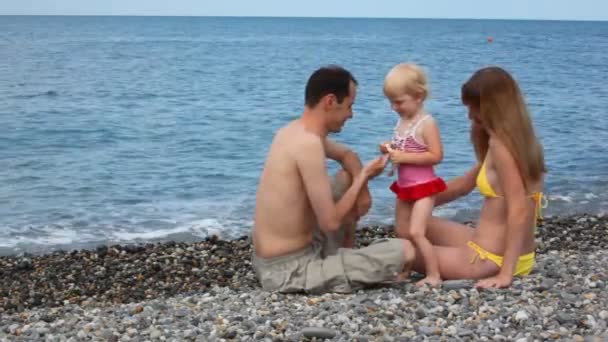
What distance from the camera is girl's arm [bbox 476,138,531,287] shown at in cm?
613

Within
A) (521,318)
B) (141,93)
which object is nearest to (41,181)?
(521,318)

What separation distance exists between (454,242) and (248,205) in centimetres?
691

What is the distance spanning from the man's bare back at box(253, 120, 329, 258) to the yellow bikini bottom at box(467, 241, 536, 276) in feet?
3.56

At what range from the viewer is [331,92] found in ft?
20.3

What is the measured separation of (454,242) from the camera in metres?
6.69

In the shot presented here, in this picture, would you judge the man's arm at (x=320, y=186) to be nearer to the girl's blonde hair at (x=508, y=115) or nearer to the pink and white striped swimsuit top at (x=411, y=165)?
the pink and white striped swimsuit top at (x=411, y=165)

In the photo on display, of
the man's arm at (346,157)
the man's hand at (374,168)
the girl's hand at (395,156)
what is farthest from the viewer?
the man's arm at (346,157)

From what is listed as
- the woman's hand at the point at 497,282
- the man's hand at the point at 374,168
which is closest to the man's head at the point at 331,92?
the man's hand at the point at 374,168

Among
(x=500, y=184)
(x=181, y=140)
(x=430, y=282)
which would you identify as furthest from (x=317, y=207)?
(x=181, y=140)

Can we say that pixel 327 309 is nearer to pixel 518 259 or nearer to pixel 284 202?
pixel 284 202

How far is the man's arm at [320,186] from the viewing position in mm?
6148

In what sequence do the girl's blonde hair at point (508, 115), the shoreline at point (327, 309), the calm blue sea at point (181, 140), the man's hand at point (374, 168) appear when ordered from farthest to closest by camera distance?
1. the calm blue sea at point (181, 140)
2. the man's hand at point (374, 168)
3. the girl's blonde hair at point (508, 115)
4. the shoreline at point (327, 309)

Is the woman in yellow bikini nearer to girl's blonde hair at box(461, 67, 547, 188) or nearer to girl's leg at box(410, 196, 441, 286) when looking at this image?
girl's blonde hair at box(461, 67, 547, 188)

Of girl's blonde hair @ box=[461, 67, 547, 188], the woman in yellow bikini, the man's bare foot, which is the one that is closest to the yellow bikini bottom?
the woman in yellow bikini
